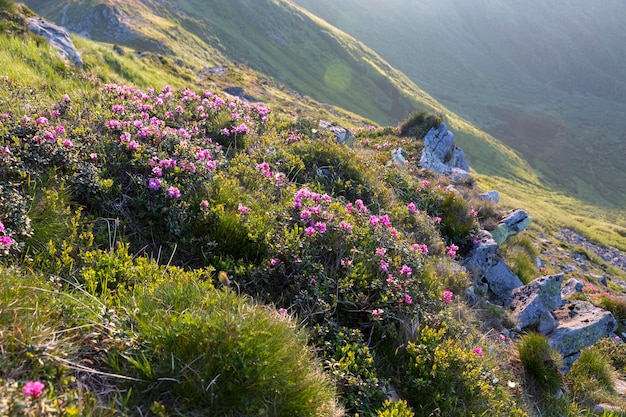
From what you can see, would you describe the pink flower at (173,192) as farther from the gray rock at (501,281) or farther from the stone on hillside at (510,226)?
the stone on hillside at (510,226)

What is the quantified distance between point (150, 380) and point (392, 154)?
12261 millimetres

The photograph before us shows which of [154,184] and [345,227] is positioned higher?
[345,227]

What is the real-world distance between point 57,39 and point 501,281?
13.4m

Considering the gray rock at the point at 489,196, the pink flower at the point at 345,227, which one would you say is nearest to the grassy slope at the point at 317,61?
the gray rock at the point at 489,196

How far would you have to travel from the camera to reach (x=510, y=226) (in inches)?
475

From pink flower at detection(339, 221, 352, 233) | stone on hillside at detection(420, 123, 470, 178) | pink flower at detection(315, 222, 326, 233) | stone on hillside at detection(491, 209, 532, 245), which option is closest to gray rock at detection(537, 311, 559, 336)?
stone on hillside at detection(491, 209, 532, 245)

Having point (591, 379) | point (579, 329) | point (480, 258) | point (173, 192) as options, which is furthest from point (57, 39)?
point (591, 379)

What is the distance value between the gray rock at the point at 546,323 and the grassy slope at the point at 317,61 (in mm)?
64892

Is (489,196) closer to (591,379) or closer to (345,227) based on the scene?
(591,379)

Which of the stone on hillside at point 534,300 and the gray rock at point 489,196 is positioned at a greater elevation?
the gray rock at point 489,196

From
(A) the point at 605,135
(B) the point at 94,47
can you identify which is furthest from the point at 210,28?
(A) the point at 605,135

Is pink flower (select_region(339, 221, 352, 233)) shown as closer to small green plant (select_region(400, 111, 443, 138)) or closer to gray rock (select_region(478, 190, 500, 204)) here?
gray rock (select_region(478, 190, 500, 204))

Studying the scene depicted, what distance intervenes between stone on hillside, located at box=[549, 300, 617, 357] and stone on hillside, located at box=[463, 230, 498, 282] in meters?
1.80

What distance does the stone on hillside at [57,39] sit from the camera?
1007cm
